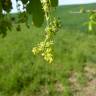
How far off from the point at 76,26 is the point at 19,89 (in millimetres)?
5728

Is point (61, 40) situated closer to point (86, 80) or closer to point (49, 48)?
point (86, 80)

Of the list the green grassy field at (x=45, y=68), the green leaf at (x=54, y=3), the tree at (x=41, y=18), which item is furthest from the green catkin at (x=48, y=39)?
the green grassy field at (x=45, y=68)

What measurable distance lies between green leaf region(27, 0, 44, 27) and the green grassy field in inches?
247

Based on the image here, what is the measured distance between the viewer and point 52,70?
864 centimetres

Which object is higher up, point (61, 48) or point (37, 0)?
point (37, 0)

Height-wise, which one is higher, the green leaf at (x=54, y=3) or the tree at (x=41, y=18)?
the green leaf at (x=54, y=3)

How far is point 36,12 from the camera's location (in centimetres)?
123

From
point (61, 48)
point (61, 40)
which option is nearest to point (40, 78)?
point (61, 48)

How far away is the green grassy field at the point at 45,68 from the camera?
7.81 m

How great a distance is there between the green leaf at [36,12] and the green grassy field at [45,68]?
20.6 ft

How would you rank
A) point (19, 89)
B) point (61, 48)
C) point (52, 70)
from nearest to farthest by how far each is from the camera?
point (19, 89) < point (52, 70) < point (61, 48)

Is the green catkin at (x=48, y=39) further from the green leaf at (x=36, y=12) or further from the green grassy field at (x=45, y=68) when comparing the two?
the green grassy field at (x=45, y=68)

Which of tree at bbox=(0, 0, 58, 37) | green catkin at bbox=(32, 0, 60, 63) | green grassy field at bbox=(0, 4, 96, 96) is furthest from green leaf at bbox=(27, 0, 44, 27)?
green grassy field at bbox=(0, 4, 96, 96)

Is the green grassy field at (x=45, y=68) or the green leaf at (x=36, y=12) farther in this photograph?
the green grassy field at (x=45, y=68)
